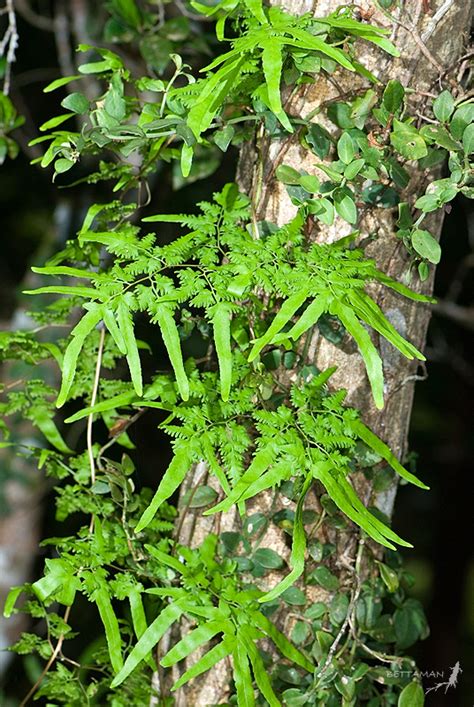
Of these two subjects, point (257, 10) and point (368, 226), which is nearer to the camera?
point (257, 10)

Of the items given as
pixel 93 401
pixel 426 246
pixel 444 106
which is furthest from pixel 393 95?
pixel 93 401

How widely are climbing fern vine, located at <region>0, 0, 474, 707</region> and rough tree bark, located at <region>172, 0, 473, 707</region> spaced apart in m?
0.02

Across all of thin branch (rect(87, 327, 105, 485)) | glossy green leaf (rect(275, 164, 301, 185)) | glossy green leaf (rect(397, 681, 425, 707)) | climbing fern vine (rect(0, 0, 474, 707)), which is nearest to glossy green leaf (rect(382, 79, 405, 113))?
climbing fern vine (rect(0, 0, 474, 707))

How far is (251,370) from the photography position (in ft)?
3.00

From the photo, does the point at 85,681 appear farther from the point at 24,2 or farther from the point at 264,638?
the point at 24,2

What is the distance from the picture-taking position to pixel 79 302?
1134 millimetres

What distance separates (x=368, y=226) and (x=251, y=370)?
8.2 inches

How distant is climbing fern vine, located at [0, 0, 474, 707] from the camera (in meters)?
0.80

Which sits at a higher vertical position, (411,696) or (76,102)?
(76,102)

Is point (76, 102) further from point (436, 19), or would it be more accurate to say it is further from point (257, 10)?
point (436, 19)

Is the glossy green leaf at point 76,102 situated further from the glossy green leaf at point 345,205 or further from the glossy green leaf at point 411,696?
the glossy green leaf at point 411,696

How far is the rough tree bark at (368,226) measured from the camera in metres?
0.92

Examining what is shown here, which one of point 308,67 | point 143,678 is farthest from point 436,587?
point 308,67

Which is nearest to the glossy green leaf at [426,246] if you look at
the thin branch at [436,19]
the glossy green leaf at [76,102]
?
the thin branch at [436,19]
